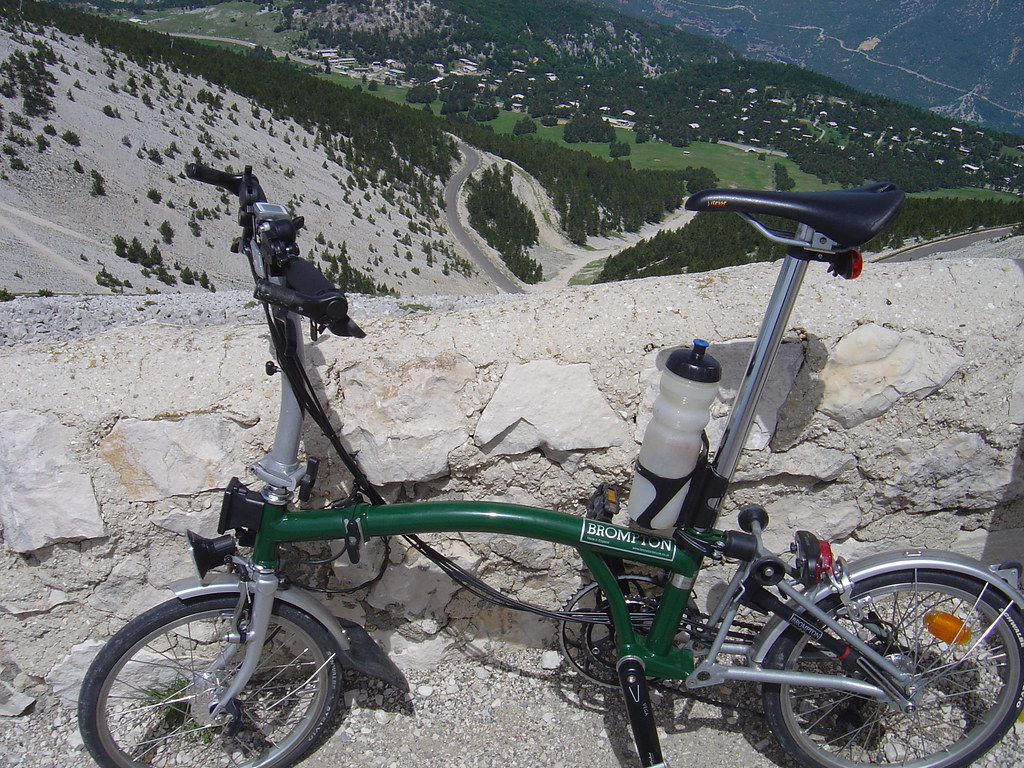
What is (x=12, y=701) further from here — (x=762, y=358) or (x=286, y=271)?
(x=762, y=358)

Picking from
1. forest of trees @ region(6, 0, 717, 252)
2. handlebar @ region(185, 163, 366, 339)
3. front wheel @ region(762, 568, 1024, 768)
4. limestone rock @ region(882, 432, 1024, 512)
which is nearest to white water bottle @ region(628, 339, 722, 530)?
front wheel @ region(762, 568, 1024, 768)

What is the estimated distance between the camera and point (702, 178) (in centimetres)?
8600

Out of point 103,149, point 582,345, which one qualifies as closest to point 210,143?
point 103,149

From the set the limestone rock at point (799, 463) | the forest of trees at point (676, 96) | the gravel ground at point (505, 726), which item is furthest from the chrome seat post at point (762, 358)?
the forest of trees at point (676, 96)

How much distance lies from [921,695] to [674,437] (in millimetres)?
1411

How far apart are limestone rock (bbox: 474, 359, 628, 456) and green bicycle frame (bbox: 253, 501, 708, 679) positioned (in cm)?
38

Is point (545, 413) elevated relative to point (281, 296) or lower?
lower

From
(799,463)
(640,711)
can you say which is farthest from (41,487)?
(799,463)

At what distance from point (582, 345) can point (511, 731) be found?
1644 mm

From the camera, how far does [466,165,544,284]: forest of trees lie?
47375 mm

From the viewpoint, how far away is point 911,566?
7.72ft

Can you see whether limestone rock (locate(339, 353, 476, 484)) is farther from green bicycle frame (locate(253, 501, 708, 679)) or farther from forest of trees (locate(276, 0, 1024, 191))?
forest of trees (locate(276, 0, 1024, 191))

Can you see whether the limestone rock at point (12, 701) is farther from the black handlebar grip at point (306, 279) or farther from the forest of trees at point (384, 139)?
the forest of trees at point (384, 139)

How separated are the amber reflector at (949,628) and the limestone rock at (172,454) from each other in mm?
2661
